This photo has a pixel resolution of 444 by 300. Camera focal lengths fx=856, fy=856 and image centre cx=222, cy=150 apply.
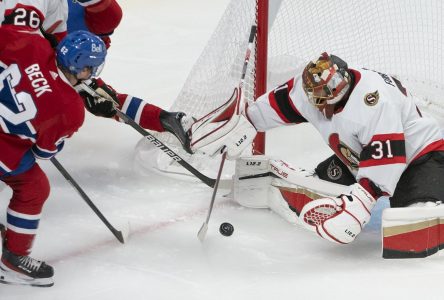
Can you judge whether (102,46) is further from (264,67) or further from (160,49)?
(160,49)

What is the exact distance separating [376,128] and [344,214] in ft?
0.84

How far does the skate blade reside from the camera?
2277mm

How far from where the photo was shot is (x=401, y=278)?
89.6 inches

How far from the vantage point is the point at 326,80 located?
2393 mm

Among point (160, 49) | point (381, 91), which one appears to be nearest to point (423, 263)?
point (381, 91)

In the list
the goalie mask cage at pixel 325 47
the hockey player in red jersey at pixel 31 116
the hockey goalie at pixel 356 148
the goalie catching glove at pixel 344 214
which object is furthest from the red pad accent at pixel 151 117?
the goalie catching glove at pixel 344 214

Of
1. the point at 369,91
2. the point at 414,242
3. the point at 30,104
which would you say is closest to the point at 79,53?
the point at 30,104

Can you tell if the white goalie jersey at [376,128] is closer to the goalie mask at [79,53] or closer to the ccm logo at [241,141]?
the ccm logo at [241,141]

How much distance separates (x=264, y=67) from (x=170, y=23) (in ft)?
6.45

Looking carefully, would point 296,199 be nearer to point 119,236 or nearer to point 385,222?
point 385,222

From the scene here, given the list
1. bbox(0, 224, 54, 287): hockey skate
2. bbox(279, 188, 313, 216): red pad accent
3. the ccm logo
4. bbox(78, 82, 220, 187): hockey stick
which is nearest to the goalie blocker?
bbox(279, 188, 313, 216): red pad accent

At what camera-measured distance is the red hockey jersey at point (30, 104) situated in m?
2.15

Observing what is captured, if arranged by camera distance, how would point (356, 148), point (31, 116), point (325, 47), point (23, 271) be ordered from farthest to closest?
point (325, 47) < point (356, 148) < point (23, 271) < point (31, 116)

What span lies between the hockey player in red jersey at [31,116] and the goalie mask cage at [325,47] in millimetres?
880
